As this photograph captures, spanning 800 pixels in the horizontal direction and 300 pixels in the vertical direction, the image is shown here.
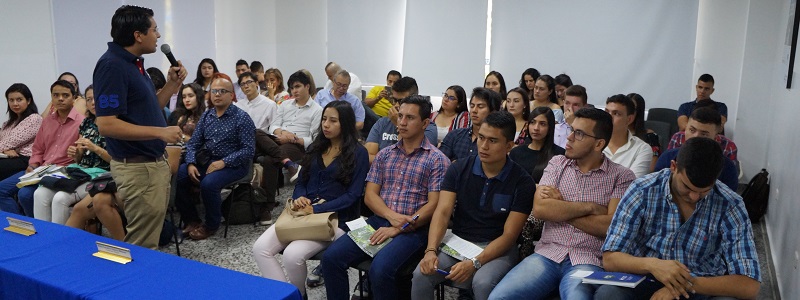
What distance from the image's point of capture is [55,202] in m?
3.87

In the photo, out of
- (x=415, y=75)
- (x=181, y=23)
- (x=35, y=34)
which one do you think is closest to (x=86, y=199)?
(x=35, y=34)

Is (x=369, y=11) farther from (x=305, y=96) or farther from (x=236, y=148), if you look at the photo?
(x=236, y=148)

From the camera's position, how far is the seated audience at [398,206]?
2.70 meters

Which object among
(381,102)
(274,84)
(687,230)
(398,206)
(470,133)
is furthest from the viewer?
(274,84)

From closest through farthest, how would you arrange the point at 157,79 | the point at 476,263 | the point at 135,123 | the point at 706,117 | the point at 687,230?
the point at 687,230, the point at 476,263, the point at 135,123, the point at 706,117, the point at 157,79

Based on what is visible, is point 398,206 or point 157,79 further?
point 157,79

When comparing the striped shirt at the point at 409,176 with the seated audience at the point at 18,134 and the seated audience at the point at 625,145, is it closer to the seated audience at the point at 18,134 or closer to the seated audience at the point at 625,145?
the seated audience at the point at 625,145

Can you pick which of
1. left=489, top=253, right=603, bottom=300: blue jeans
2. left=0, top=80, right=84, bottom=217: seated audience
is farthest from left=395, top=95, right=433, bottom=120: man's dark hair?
left=0, top=80, right=84, bottom=217: seated audience

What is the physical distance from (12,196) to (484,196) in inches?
137

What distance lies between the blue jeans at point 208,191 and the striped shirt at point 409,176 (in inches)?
62.2

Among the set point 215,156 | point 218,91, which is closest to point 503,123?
point 218,91

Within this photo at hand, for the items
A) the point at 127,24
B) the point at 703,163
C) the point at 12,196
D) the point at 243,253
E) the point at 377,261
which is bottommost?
the point at 243,253

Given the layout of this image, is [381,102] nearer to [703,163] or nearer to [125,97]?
[125,97]

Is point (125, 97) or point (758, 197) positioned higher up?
point (125, 97)
